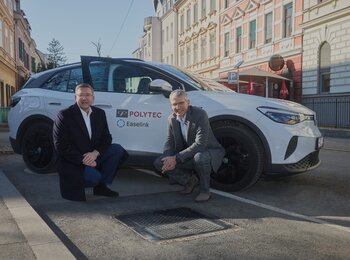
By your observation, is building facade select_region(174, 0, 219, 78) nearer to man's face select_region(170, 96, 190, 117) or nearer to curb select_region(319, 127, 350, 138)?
curb select_region(319, 127, 350, 138)

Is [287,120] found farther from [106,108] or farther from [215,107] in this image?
[106,108]

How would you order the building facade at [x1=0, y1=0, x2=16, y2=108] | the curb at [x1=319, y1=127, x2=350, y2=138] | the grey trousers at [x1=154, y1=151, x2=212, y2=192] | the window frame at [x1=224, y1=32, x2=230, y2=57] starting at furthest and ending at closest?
the window frame at [x1=224, y1=32, x2=230, y2=57] < the building facade at [x1=0, y1=0, x2=16, y2=108] < the curb at [x1=319, y1=127, x2=350, y2=138] < the grey trousers at [x1=154, y1=151, x2=212, y2=192]

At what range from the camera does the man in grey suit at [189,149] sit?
16.2 feet

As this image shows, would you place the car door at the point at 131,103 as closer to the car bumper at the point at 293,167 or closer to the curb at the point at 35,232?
the car bumper at the point at 293,167

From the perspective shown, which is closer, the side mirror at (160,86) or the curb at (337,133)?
the side mirror at (160,86)

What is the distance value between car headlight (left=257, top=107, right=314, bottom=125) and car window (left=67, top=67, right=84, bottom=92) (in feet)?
8.87

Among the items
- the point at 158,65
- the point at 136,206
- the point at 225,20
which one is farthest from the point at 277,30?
the point at 136,206

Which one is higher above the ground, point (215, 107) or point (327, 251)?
point (215, 107)

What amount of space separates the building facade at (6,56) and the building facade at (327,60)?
18.7m

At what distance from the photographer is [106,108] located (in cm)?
587

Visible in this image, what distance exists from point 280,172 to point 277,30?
2236cm

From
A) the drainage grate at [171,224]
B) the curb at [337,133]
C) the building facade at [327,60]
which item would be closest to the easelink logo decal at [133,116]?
the drainage grate at [171,224]

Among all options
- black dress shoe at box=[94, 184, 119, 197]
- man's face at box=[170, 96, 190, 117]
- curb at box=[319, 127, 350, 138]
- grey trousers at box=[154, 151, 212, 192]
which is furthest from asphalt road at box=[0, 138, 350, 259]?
curb at box=[319, 127, 350, 138]

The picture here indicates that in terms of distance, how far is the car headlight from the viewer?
514cm
